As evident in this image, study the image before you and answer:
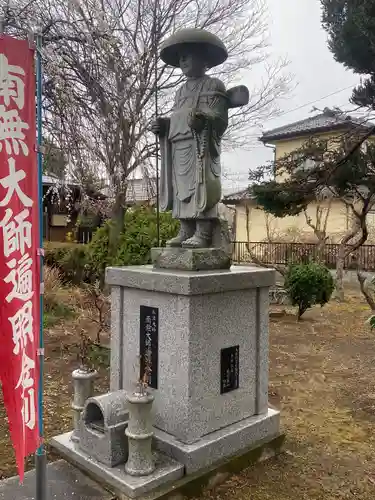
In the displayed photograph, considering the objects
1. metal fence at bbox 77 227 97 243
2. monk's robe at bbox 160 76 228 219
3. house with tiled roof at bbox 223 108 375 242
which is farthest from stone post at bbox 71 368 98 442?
metal fence at bbox 77 227 97 243

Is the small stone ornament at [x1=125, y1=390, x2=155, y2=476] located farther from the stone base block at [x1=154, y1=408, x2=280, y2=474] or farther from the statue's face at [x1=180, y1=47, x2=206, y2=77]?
the statue's face at [x1=180, y1=47, x2=206, y2=77]

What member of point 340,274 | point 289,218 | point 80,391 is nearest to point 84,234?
point 289,218

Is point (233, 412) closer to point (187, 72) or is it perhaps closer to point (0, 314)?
point (0, 314)

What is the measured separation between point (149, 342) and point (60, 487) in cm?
118

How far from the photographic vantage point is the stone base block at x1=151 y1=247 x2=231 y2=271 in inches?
134

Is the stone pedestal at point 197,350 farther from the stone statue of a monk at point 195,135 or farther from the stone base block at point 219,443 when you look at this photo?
the stone statue of a monk at point 195,135

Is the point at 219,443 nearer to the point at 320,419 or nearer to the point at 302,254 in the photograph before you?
the point at 320,419

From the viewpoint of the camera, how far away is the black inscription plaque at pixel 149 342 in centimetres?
341

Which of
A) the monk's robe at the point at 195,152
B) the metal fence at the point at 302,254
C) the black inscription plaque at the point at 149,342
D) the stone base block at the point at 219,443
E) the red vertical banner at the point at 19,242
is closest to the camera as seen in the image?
the red vertical banner at the point at 19,242

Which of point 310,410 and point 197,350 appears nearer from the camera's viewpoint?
point 197,350

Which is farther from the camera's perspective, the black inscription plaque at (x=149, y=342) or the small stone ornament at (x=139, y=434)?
the black inscription plaque at (x=149, y=342)

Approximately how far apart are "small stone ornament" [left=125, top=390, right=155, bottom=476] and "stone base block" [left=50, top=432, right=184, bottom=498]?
6 centimetres

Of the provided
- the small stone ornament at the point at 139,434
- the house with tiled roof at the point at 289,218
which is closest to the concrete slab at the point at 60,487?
the small stone ornament at the point at 139,434

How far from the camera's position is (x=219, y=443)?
3.31m
